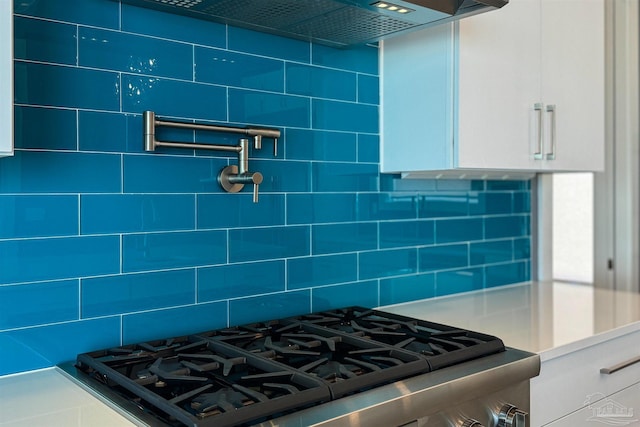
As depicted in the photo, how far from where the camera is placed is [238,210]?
177 cm

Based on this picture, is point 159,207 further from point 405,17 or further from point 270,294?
point 405,17

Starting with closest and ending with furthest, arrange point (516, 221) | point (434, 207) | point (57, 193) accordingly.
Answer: point (57, 193) < point (434, 207) < point (516, 221)

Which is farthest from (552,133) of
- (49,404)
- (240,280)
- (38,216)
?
(49,404)

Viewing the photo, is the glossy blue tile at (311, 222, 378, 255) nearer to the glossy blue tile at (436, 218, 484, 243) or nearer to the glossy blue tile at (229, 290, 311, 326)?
the glossy blue tile at (229, 290, 311, 326)

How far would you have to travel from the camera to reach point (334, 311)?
196 centimetres

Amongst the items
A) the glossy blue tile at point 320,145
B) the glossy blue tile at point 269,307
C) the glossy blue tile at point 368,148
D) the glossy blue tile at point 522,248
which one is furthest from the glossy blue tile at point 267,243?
the glossy blue tile at point 522,248

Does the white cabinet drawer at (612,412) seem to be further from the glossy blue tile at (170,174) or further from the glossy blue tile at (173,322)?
the glossy blue tile at (170,174)

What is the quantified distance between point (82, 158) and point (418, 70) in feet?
3.45

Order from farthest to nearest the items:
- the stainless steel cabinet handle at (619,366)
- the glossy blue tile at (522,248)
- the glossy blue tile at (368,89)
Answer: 1. the glossy blue tile at (522,248)
2. the glossy blue tile at (368,89)
3. the stainless steel cabinet handle at (619,366)

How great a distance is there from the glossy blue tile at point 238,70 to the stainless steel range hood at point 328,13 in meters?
0.09

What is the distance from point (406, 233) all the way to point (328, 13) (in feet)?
2.89

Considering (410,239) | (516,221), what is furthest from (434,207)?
(516,221)

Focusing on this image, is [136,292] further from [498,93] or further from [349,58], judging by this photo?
[498,93]

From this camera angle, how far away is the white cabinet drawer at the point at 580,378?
1643 mm
